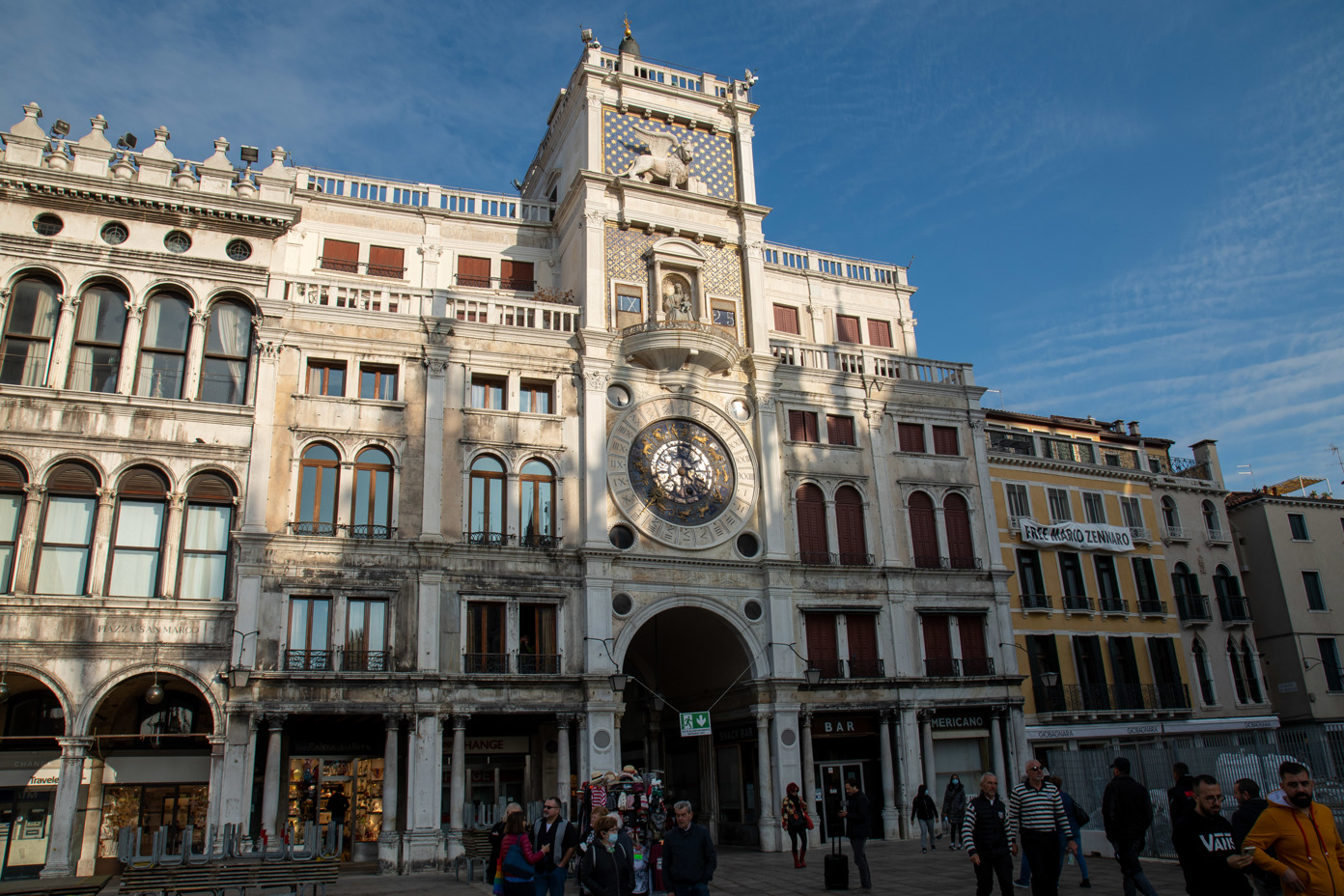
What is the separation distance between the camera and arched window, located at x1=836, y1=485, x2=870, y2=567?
107ft

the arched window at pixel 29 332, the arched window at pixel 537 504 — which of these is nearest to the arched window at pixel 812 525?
the arched window at pixel 537 504

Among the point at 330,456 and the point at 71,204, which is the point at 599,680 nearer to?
the point at 330,456

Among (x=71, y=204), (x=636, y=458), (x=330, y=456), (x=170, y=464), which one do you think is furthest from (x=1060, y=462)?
(x=71, y=204)

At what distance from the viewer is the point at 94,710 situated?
77.8 feet

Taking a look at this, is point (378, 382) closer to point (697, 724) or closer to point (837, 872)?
point (697, 724)

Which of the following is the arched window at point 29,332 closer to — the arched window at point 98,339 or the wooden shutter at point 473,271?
the arched window at point 98,339

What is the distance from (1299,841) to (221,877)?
13.8 m

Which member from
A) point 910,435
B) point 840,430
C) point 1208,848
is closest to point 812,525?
point 840,430

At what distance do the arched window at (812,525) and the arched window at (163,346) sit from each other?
1865 centimetres

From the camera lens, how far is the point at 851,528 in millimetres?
32844

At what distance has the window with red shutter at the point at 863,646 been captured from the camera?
31.3m

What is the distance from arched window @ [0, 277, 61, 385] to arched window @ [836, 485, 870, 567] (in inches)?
914

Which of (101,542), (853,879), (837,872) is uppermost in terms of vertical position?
(101,542)

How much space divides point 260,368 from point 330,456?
9.87ft
